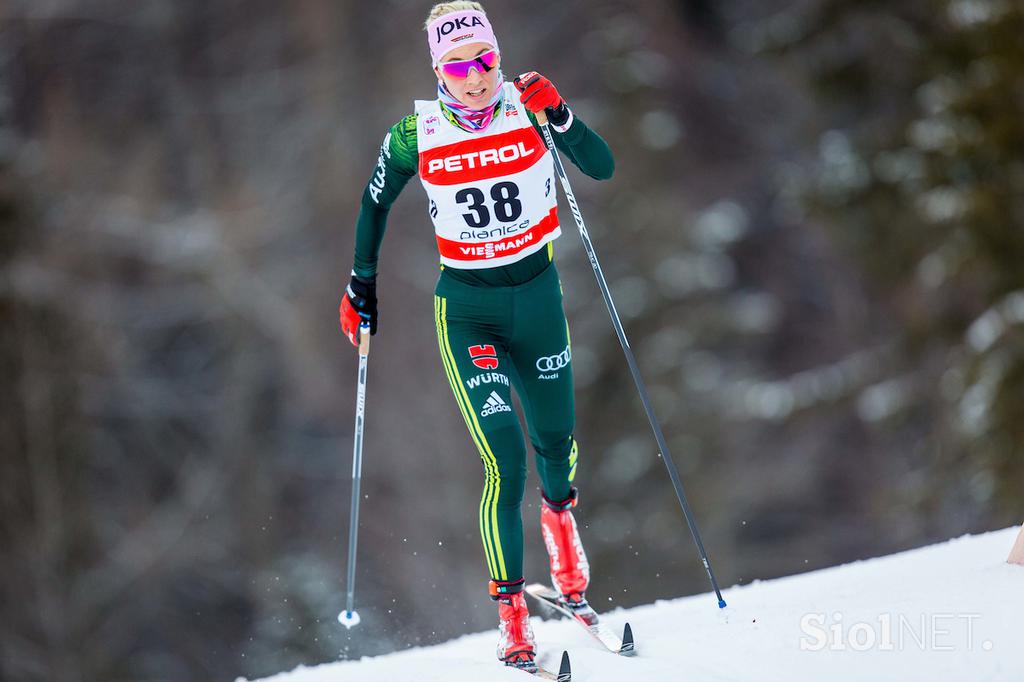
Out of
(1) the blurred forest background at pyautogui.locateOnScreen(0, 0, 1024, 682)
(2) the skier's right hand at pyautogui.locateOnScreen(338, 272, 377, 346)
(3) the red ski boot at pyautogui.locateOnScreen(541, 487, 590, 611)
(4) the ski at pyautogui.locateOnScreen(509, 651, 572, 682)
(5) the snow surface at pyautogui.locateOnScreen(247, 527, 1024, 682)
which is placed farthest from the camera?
(1) the blurred forest background at pyautogui.locateOnScreen(0, 0, 1024, 682)

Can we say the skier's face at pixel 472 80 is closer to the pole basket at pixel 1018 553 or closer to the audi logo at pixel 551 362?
the audi logo at pixel 551 362

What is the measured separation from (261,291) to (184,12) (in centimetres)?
551

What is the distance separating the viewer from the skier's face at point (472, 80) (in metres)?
4.09

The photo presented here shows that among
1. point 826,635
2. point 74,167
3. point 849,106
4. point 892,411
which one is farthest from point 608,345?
point 826,635

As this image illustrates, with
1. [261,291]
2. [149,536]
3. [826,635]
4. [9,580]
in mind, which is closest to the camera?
[826,635]

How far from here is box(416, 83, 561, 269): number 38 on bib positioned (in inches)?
164

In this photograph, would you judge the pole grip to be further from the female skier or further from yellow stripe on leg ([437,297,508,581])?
yellow stripe on leg ([437,297,508,581])

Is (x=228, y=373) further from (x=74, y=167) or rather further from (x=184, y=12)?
(x=184, y=12)

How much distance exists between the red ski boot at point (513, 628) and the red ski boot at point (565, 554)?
19.4 inches

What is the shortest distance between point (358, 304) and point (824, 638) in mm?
2132

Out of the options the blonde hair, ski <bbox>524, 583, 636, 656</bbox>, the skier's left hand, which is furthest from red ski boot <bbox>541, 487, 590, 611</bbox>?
the blonde hair

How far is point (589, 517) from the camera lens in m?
18.5

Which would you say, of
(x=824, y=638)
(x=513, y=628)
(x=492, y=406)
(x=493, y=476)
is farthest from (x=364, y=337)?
(x=824, y=638)

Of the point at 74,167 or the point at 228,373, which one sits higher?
the point at 74,167
